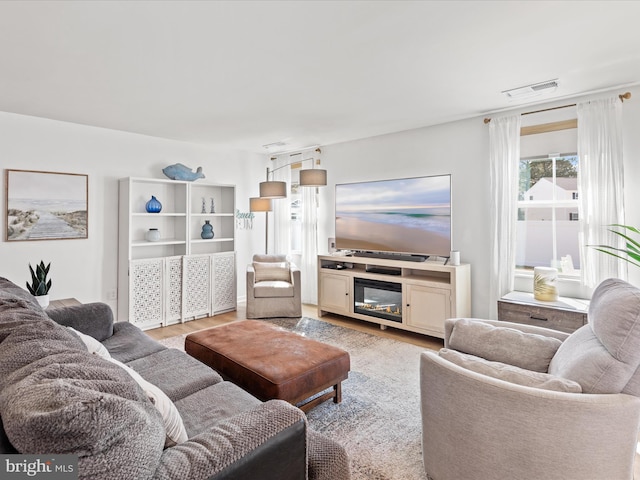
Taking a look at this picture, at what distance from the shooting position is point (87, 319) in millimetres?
2559

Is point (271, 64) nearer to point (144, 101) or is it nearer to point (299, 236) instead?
point (144, 101)

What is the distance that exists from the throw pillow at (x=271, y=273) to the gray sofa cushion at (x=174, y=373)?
2.62 metres

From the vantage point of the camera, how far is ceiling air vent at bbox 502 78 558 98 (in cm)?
290

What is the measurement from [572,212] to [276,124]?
3.23 metres

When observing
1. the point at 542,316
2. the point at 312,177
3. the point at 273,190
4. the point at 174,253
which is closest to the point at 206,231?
the point at 174,253

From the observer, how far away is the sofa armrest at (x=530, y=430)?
4.32 ft

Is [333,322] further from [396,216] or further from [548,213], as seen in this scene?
[548,213]

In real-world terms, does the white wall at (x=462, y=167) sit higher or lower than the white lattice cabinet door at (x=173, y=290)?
higher

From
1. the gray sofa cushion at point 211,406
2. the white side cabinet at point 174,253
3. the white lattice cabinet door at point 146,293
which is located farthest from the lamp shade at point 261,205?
the gray sofa cushion at point 211,406

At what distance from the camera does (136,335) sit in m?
2.65

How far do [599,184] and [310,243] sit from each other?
3588mm

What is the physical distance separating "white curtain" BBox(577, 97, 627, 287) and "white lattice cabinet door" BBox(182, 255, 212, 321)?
14.1 ft

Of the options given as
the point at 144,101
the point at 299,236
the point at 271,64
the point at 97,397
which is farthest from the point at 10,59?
the point at 299,236

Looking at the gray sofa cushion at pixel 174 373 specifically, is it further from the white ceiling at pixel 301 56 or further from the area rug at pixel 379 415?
the white ceiling at pixel 301 56
